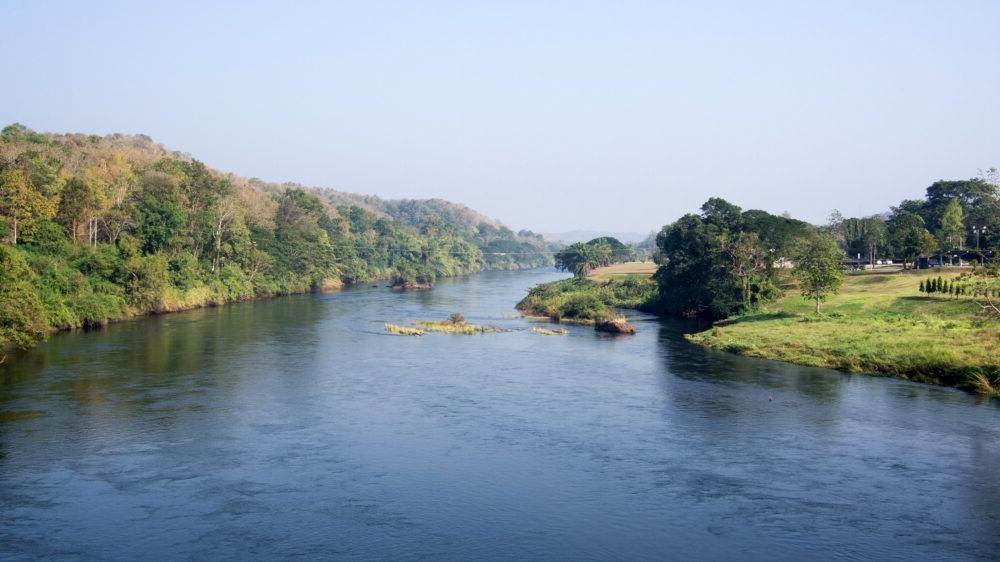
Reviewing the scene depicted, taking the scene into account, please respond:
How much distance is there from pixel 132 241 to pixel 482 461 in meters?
59.3

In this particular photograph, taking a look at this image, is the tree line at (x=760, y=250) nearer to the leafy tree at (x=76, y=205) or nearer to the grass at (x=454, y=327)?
the grass at (x=454, y=327)

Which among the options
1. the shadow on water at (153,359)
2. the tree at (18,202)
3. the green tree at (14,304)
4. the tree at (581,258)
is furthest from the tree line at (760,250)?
the tree at (18,202)

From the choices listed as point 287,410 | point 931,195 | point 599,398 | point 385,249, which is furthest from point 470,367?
point 385,249

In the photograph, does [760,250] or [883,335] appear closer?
[883,335]

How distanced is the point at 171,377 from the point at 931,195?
331 ft

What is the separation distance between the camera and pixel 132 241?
75.8 m

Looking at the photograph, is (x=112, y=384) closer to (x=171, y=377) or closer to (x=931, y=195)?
(x=171, y=377)

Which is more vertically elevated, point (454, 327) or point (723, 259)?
point (723, 259)

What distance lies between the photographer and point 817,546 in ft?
70.3

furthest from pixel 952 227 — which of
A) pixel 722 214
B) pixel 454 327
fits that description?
pixel 454 327

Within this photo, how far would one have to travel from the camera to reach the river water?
71.7 ft

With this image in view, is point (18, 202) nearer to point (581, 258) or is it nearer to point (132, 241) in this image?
point (132, 241)

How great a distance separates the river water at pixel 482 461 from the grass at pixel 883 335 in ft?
7.13

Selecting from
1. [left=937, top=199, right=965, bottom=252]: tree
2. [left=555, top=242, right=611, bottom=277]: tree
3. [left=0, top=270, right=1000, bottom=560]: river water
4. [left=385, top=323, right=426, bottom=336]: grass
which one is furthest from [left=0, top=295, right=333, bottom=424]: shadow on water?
[left=937, top=199, right=965, bottom=252]: tree
